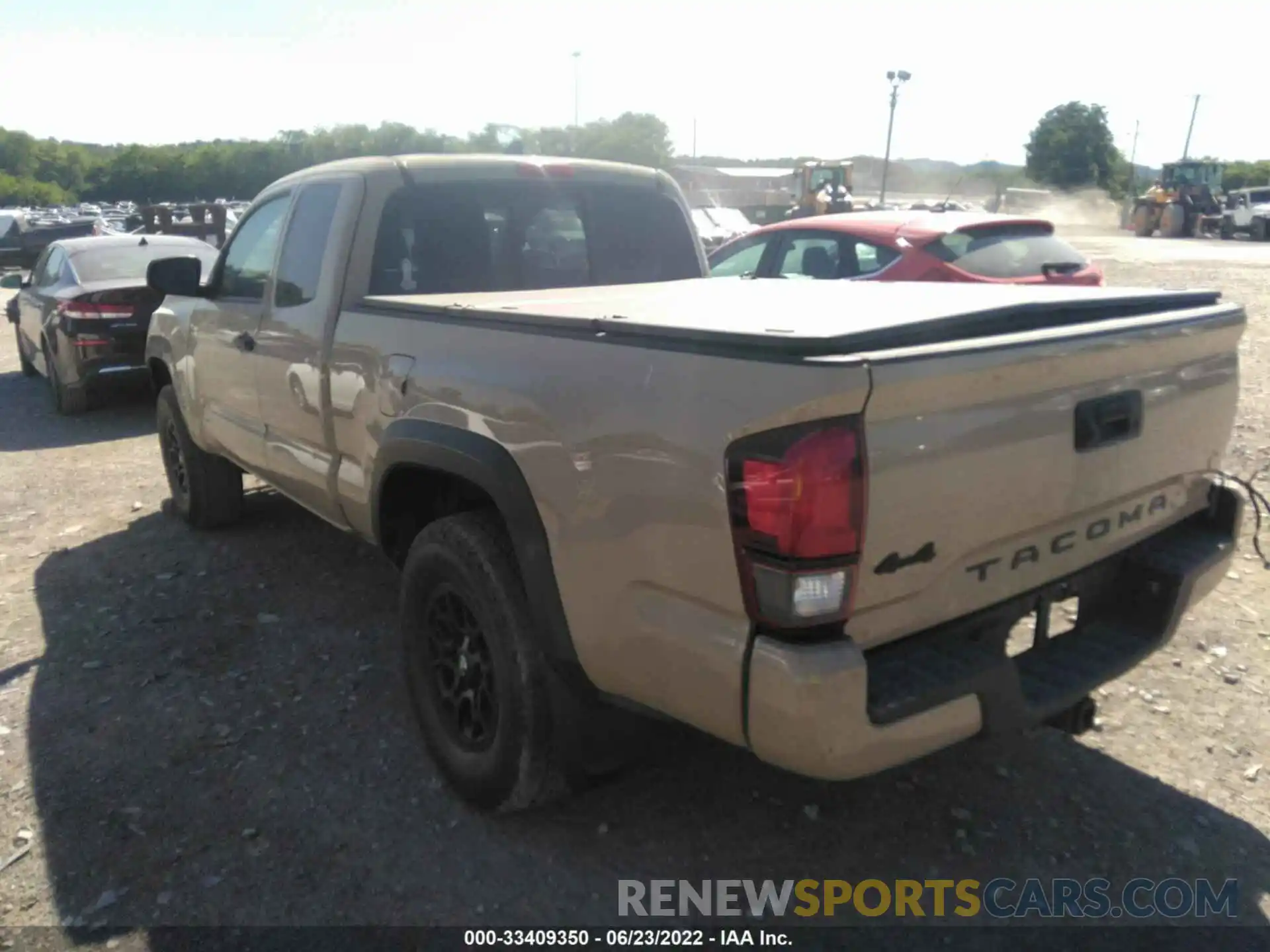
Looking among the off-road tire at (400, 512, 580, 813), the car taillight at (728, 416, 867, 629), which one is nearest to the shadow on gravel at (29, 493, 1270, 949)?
the off-road tire at (400, 512, 580, 813)

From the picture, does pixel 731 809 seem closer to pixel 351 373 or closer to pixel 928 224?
pixel 351 373

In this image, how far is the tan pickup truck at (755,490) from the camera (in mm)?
2053

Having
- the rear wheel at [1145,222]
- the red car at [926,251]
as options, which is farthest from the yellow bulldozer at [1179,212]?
the red car at [926,251]

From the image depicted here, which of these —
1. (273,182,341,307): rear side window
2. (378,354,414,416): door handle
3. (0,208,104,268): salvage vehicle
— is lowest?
(0,208,104,268): salvage vehicle

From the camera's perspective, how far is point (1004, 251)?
7555mm

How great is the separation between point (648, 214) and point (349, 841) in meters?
2.91

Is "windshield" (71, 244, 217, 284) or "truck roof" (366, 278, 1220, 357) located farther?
"windshield" (71, 244, 217, 284)

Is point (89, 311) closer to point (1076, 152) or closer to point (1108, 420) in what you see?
point (1108, 420)

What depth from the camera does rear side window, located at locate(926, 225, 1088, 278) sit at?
7.31 meters

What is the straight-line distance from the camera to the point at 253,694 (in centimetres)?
391

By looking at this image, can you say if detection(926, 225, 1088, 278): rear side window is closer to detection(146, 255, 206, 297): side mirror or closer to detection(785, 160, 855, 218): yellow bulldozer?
detection(146, 255, 206, 297): side mirror

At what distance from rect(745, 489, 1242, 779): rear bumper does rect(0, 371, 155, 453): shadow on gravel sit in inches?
310

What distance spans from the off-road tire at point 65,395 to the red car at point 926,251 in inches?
237

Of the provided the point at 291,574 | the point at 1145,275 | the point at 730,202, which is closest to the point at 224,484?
the point at 291,574
